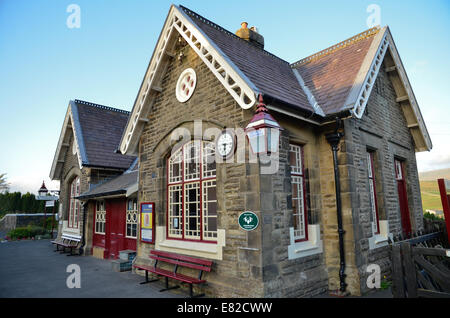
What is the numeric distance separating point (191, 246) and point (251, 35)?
765 cm

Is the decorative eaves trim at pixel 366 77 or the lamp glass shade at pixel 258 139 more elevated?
the decorative eaves trim at pixel 366 77

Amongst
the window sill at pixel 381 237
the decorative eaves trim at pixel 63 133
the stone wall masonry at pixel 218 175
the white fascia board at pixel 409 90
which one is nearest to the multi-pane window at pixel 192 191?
the stone wall masonry at pixel 218 175

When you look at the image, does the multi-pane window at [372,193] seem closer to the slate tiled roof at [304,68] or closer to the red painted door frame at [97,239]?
the slate tiled roof at [304,68]

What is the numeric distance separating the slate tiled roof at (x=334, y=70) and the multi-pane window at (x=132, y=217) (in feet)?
24.8

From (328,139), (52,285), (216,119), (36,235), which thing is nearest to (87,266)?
(52,285)

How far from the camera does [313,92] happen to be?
322 inches

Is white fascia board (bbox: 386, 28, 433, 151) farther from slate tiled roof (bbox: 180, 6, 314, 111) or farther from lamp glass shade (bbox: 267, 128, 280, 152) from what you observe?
lamp glass shade (bbox: 267, 128, 280, 152)

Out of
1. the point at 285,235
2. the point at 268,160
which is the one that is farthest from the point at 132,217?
the point at 268,160

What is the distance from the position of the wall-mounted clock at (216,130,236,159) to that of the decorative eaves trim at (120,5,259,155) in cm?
78

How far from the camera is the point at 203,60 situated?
6.79 metres

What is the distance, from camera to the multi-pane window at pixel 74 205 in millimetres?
15119

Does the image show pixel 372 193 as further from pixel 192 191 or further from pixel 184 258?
pixel 184 258

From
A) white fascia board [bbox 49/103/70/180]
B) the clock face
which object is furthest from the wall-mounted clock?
white fascia board [bbox 49/103/70/180]
